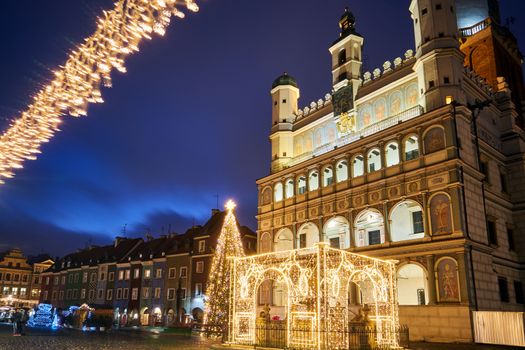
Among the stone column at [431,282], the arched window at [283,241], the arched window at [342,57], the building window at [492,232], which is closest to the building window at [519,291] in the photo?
the building window at [492,232]

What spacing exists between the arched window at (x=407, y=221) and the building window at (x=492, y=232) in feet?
17.0

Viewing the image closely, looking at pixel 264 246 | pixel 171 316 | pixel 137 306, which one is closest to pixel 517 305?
pixel 264 246

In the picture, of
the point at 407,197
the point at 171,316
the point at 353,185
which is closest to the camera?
the point at 407,197

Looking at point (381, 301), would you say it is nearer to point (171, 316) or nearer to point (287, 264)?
point (287, 264)

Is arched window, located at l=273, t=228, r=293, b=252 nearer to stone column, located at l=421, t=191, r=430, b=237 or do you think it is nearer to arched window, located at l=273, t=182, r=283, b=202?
arched window, located at l=273, t=182, r=283, b=202

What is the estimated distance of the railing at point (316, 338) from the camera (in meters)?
16.5

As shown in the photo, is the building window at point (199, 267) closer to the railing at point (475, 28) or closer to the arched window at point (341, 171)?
the arched window at point (341, 171)

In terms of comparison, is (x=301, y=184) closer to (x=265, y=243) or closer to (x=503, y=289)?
(x=265, y=243)

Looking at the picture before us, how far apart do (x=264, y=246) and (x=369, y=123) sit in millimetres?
15447

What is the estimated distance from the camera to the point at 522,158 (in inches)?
1407

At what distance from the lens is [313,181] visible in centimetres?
4038

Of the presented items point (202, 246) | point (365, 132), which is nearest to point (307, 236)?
point (365, 132)

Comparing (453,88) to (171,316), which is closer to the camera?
(453,88)

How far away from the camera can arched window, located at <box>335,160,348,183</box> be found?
37250 mm
